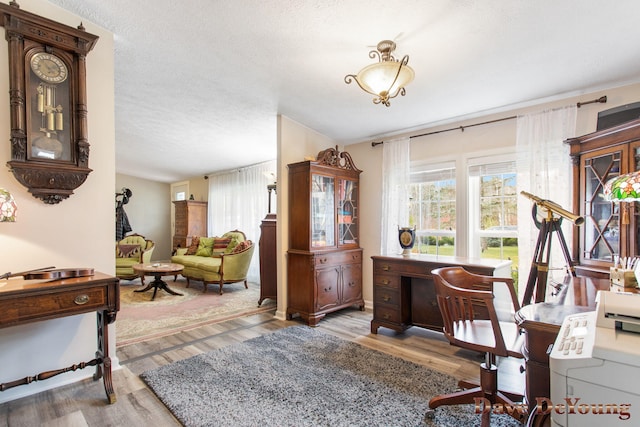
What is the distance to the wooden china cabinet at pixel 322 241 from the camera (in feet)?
12.0

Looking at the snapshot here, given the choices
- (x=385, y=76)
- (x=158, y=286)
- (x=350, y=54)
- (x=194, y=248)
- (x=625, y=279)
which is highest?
(x=350, y=54)

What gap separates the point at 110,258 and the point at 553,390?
9.16 ft

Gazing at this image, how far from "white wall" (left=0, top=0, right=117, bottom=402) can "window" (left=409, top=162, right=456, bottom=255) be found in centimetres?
317

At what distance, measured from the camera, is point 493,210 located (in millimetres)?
3338

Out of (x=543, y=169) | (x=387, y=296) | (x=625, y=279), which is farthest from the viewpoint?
(x=387, y=296)

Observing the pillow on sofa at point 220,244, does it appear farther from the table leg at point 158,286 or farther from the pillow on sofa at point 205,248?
the table leg at point 158,286

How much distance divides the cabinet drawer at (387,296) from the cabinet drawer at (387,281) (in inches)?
1.4

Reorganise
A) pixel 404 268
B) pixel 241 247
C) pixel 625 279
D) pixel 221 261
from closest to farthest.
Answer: pixel 625 279 → pixel 404 268 → pixel 221 261 → pixel 241 247

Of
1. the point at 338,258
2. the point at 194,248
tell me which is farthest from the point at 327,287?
the point at 194,248

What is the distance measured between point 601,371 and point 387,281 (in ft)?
7.91

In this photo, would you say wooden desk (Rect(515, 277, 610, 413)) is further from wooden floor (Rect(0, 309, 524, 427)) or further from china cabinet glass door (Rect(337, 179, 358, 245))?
china cabinet glass door (Rect(337, 179, 358, 245))

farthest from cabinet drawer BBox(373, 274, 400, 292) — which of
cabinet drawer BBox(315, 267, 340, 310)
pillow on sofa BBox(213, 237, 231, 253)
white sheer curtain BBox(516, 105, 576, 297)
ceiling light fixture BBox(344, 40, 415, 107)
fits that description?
pillow on sofa BBox(213, 237, 231, 253)

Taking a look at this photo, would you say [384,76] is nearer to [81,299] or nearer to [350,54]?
[350,54]

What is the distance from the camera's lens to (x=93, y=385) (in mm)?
2232
